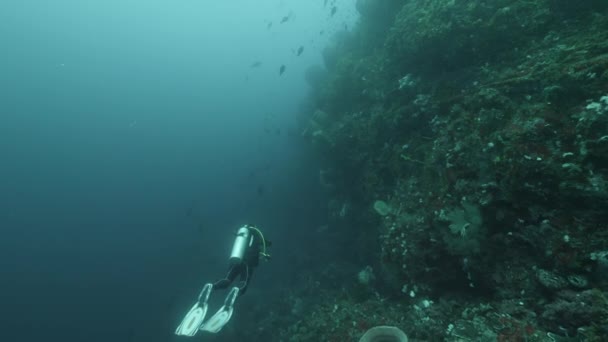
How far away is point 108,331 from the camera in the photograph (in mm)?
30453

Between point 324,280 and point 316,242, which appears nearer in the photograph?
point 324,280

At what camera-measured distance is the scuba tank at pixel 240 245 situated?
20.5ft

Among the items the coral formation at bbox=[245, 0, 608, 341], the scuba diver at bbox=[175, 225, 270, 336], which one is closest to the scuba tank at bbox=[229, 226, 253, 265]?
the scuba diver at bbox=[175, 225, 270, 336]

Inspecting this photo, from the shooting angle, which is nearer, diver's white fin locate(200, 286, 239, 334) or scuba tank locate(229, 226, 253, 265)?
diver's white fin locate(200, 286, 239, 334)

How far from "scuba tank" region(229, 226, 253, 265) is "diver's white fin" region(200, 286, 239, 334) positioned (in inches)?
24.9

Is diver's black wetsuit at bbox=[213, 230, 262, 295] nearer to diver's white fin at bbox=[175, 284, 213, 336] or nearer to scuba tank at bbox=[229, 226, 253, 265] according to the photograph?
scuba tank at bbox=[229, 226, 253, 265]

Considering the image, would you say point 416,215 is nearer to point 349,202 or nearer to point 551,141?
point 551,141

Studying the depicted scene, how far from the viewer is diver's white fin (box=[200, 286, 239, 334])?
5246mm

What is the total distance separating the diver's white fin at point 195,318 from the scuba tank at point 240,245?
2.38 feet

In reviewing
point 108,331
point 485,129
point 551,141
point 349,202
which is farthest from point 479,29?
point 108,331

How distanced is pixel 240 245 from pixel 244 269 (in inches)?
23.3

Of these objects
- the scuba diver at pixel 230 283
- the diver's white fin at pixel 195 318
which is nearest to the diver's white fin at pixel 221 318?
the scuba diver at pixel 230 283

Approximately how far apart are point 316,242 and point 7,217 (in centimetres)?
6530

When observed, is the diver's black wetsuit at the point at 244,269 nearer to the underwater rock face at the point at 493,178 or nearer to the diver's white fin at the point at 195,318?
the diver's white fin at the point at 195,318
